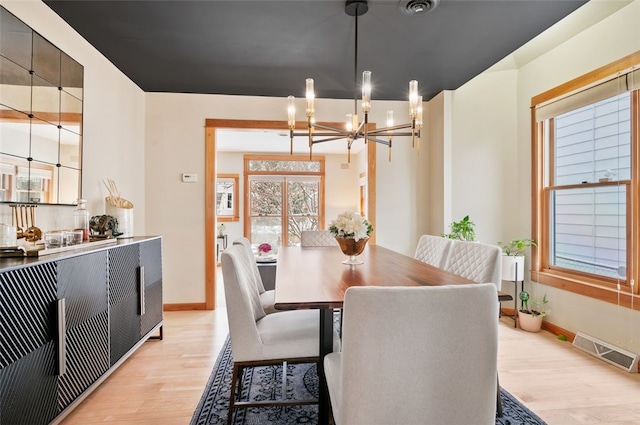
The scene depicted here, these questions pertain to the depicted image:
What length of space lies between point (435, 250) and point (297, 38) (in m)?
2.03

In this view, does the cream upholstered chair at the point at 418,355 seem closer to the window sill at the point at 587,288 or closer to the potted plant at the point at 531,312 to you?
the window sill at the point at 587,288

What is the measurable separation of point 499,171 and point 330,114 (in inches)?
81.5

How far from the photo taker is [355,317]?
101 cm

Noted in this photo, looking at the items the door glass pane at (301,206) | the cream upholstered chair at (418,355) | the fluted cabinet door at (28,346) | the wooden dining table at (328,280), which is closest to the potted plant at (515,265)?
the wooden dining table at (328,280)

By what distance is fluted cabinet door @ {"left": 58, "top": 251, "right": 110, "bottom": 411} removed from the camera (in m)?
1.71

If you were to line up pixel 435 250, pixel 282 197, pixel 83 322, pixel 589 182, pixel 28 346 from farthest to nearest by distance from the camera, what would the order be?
pixel 282 197
pixel 589 182
pixel 435 250
pixel 83 322
pixel 28 346

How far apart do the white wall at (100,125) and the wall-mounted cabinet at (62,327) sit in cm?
48

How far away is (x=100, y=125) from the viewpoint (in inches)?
111

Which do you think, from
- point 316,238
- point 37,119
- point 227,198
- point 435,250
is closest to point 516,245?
point 435,250

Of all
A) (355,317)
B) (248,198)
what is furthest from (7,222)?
(248,198)

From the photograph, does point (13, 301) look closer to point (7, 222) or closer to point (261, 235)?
point (7, 222)

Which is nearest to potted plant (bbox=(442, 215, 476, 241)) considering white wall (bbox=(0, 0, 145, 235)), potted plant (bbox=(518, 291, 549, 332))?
potted plant (bbox=(518, 291, 549, 332))

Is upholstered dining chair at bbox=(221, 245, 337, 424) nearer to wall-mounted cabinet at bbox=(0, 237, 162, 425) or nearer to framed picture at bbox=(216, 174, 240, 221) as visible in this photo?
wall-mounted cabinet at bbox=(0, 237, 162, 425)

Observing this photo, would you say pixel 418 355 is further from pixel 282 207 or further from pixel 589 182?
pixel 282 207
